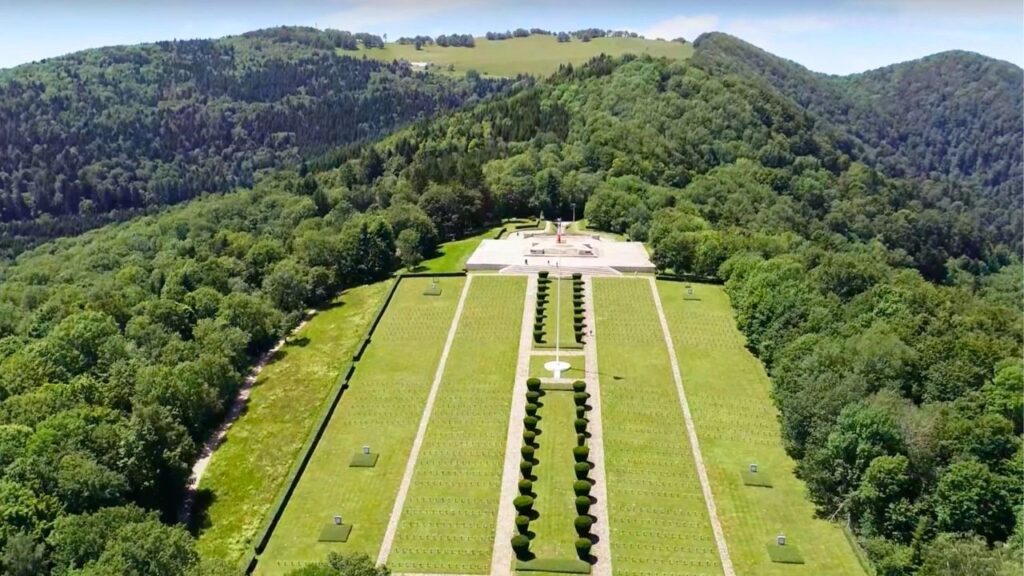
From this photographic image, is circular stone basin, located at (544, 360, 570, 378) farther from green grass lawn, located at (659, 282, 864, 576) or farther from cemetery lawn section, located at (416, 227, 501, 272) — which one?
cemetery lawn section, located at (416, 227, 501, 272)

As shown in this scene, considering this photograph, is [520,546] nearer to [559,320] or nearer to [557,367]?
[557,367]

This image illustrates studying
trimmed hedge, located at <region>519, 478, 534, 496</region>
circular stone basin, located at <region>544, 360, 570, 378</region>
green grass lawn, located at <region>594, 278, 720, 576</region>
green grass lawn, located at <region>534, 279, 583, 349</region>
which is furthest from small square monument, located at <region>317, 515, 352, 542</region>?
green grass lawn, located at <region>534, 279, 583, 349</region>

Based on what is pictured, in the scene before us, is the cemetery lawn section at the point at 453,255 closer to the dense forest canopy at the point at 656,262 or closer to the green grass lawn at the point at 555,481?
the dense forest canopy at the point at 656,262

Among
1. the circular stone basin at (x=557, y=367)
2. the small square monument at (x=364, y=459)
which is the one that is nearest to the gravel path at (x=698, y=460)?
the circular stone basin at (x=557, y=367)

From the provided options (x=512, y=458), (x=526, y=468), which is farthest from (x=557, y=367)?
(x=526, y=468)

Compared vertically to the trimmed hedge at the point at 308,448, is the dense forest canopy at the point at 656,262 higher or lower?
higher

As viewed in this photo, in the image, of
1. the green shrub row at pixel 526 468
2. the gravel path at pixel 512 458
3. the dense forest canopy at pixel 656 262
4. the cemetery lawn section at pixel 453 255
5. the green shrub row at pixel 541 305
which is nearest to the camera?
the dense forest canopy at pixel 656 262

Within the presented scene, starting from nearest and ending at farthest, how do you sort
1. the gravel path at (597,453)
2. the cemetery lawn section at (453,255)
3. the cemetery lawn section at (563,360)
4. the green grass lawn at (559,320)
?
1. the gravel path at (597,453)
2. the cemetery lawn section at (563,360)
3. the green grass lawn at (559,320)
4. the cemetery lawn section at (453,255)
